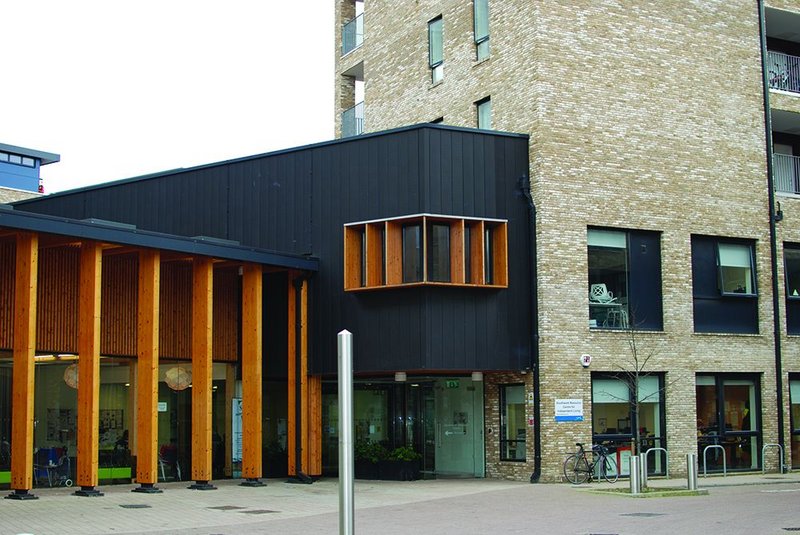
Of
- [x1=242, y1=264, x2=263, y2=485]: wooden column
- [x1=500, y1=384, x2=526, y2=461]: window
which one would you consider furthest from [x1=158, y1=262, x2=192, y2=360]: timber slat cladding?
[x1=500, y1=384, x2=526, y2=461]: window

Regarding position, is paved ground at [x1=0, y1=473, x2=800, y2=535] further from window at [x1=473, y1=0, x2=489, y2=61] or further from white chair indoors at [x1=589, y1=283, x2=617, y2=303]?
window at [x1=473, y1=0, x2=489, y2=61]

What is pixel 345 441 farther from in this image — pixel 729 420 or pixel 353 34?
pixel 353 34

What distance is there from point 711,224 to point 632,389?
534cm

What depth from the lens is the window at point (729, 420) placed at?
27.1 meters

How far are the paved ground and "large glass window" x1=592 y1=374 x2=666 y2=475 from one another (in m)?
1.37

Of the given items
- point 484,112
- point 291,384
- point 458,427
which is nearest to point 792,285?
point 484,112

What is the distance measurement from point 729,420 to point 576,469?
571 cm

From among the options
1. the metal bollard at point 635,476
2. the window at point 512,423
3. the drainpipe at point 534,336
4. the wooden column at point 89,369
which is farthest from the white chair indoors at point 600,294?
the wooden column at point 89,369

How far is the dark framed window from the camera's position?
24.1m

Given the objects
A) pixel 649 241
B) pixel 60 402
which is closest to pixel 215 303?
pixel 60 402

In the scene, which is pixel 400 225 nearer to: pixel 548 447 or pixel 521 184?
pixel 521 184

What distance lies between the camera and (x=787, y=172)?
31.2 m

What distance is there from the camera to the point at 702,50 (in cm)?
2809

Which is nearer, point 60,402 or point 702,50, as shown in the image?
point 60,402
